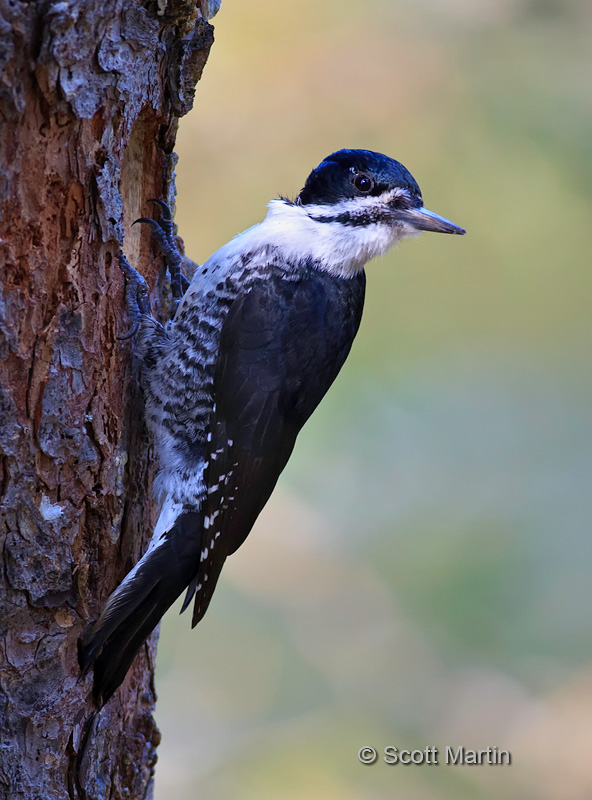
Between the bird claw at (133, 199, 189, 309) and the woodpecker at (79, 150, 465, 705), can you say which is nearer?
the woodpecker at (79, 150, 465, 705)

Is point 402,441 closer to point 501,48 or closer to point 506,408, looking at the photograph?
point 506,408

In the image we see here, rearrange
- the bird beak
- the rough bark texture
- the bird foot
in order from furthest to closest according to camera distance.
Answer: the bird beak < the bird foot < the rough bark texture

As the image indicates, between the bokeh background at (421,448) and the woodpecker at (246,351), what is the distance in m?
1.33

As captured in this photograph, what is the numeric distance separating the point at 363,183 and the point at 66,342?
A: 0.90m

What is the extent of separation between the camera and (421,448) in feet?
13.4

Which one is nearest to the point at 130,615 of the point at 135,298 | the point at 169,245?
the point at 135,298

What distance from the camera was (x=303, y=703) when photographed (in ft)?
11.2

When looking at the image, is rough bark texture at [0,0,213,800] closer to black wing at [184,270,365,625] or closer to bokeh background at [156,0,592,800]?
black wing at [184,270,365,625]

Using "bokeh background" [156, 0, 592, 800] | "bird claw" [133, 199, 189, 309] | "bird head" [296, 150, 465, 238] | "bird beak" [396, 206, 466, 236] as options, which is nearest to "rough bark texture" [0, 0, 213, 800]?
"bird claw" [133, 199, 189, 309]

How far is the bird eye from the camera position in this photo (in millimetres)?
2229

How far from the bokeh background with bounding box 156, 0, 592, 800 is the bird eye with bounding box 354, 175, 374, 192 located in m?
1.32

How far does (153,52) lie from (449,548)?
258cm

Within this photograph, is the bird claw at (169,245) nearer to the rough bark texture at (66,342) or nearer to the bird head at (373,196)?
the rough bark texture at (66,342)

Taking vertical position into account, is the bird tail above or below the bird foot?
below
